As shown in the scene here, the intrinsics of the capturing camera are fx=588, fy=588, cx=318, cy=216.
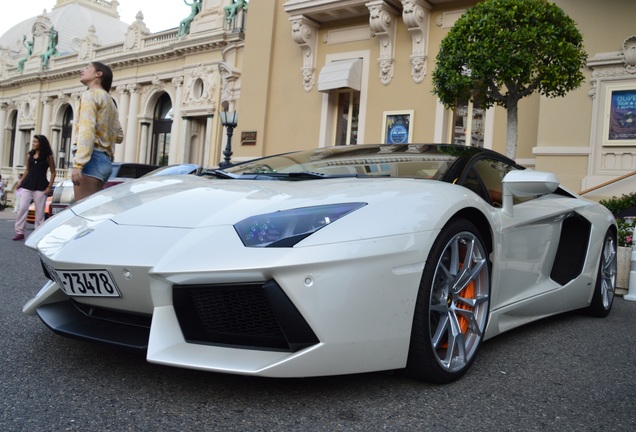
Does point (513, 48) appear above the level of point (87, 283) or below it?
above

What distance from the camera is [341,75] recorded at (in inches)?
513

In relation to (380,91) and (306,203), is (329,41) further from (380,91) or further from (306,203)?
(306,203)

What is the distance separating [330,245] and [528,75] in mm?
6249

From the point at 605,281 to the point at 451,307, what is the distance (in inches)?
86.8

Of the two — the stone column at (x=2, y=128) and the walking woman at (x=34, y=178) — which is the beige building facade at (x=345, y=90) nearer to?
the walking woman at (x=34, y=178)

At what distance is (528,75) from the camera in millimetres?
7242

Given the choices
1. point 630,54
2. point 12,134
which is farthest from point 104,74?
point 12,134

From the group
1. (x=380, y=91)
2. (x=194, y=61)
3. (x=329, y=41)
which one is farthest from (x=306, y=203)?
(x=194, y=61)

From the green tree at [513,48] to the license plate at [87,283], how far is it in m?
6.27

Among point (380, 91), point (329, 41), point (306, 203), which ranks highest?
point (329, 41)

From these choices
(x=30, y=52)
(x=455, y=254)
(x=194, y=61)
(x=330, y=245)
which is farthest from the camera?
(x=30, y=52)

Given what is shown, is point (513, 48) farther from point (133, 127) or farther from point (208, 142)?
point (133, 127)

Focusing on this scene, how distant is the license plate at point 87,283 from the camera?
75.2 inches

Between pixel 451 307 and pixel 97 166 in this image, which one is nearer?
pixel 451 307
